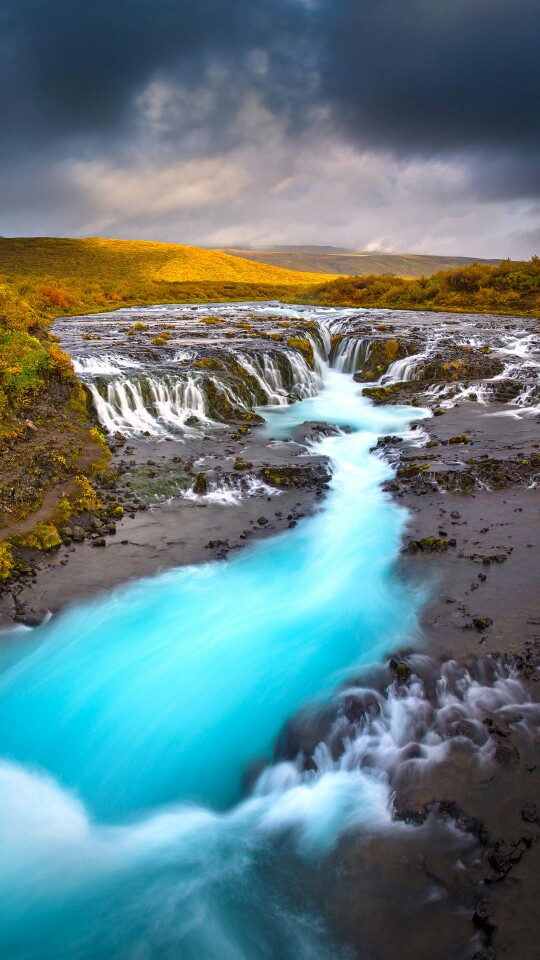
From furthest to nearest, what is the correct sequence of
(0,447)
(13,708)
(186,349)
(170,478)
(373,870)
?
(186,349) < (170,478) < (0,447) < (13,708) < (373,870)

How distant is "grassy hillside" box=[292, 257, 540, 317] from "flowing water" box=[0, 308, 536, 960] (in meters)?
38.1

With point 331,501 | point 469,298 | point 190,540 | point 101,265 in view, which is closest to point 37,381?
point 190,540

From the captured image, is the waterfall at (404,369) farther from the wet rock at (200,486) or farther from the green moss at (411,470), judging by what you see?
the wet rock at (200,486)

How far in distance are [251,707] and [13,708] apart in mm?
3539

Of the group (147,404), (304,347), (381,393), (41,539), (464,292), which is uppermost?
(464,292)

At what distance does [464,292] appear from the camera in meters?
47.5

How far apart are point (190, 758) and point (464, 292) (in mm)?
49315

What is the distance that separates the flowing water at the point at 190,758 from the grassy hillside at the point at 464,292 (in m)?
38.1

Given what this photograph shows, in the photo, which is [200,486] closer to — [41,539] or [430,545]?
[41,539]

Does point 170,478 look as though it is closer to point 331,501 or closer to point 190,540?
point 190,540

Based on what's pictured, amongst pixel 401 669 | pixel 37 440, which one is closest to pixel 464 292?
pixel 37 440

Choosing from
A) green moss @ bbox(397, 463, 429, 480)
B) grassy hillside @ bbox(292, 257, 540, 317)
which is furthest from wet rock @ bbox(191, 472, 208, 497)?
grassy hillside @ bbox(292, 257, 540, 317)

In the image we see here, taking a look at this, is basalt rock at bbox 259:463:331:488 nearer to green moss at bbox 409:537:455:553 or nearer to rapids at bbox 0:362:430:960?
rapids at bbox 0:362:430:960

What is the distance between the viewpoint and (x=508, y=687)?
7.10 metres
